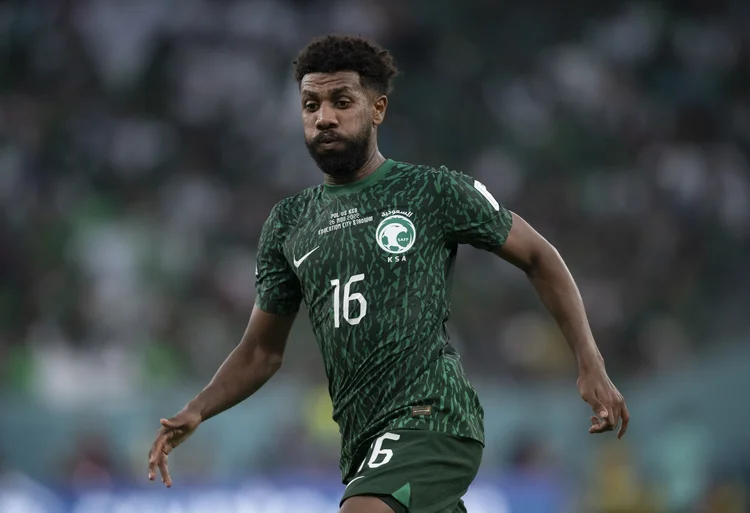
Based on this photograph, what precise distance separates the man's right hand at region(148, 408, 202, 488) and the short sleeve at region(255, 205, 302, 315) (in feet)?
1.76

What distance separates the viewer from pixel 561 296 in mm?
4305

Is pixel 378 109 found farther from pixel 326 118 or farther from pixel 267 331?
pixel 267 331

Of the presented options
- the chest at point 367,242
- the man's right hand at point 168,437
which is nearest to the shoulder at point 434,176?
the chest at point 367,242

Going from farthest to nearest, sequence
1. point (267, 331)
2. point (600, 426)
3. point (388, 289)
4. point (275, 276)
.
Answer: point (267, 331), point (275, 276), point (388, 289), point (600, 426)

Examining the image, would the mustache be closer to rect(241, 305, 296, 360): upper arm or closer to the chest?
the chest

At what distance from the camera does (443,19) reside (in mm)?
14555

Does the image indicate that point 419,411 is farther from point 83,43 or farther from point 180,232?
point 83,43

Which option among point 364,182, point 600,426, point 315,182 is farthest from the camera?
point 315,182

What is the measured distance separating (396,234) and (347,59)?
691 mm

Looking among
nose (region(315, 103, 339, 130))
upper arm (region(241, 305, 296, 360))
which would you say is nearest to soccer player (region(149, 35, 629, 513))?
nose (region(315, 103, 339, 130))

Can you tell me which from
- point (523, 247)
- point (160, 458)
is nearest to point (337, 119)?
point (523, 247)

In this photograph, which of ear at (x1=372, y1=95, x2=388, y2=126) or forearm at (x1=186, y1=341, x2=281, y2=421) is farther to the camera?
forearm at (x1=186, y1=341, x2=281, y2=421)

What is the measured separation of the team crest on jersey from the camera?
423cm

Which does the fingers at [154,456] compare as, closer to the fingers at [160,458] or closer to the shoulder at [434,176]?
the fingers at [160,458]
